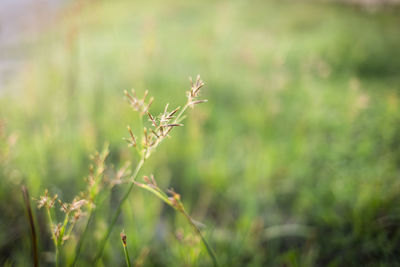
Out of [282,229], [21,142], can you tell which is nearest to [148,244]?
[282,229]

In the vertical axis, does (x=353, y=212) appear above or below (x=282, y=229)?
above

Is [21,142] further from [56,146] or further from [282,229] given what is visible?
[282,229]

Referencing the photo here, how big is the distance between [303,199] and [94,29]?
4.14m

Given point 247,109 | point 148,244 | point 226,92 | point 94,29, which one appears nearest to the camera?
point 148,244

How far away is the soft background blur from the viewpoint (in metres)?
1.29

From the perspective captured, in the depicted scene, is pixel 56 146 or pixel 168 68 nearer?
pixel 56 146

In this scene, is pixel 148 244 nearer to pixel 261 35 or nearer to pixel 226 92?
pixel 226 92

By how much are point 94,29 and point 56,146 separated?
10.4 ft

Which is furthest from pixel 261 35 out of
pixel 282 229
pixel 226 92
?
pixel 282 229

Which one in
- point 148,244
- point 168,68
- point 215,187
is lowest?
point 148,244

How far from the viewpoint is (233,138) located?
84.4 inches

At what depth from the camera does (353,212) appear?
4.46 feet

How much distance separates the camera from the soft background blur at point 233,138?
129cm

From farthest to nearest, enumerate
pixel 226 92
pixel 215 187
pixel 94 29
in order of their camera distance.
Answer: pixel 94 29
pixel 226 92
pixel 215 187
